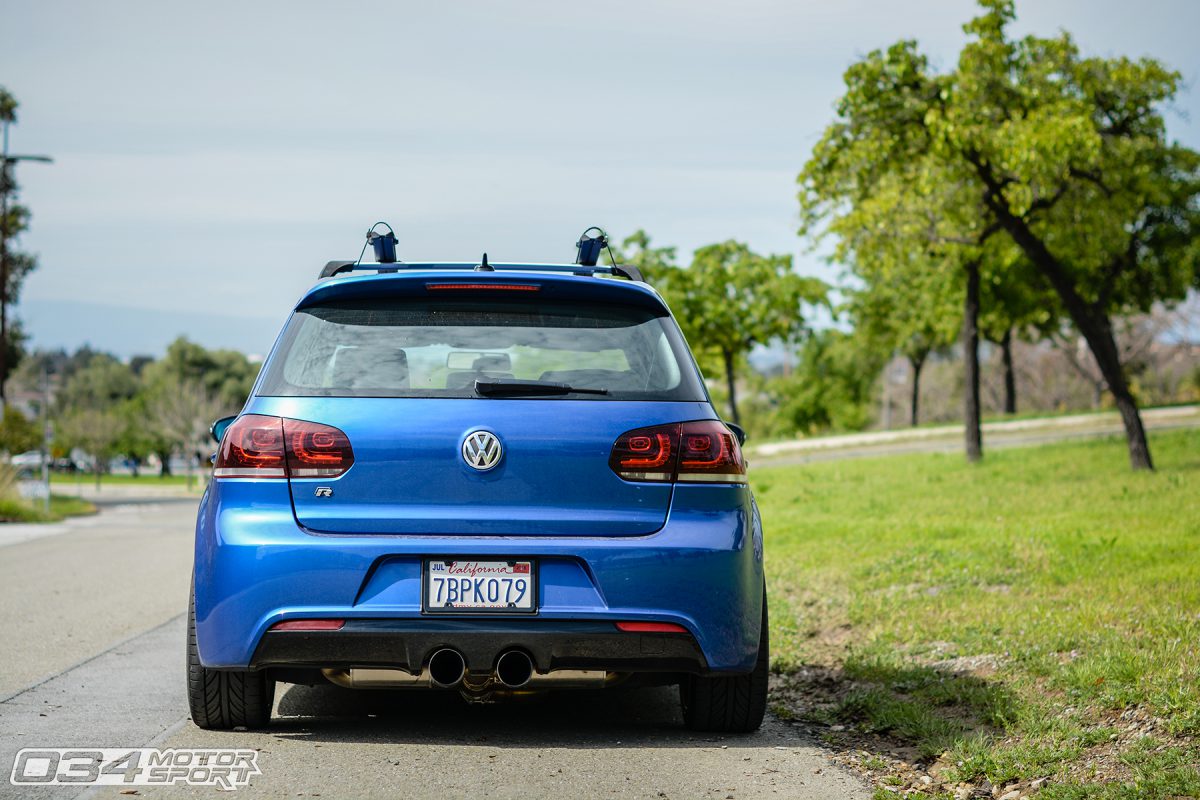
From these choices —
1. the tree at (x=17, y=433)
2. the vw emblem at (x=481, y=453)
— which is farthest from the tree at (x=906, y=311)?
the vw emblem at (x=481, y=453)

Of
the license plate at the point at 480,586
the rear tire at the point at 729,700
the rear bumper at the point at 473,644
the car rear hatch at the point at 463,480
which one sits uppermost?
the car rear hatch at the point at 463,480

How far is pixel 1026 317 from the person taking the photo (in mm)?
42469

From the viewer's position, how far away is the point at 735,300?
4341 cm

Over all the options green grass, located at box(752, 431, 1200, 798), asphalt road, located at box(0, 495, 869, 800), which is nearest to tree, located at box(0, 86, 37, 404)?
green grass, located at box(752, 431, 1200, 798)

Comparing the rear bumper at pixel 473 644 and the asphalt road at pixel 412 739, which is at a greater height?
the rear bumper at pixel 473 644

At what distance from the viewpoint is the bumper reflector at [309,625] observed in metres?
4.84

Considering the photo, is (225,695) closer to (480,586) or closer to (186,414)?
(480,586)

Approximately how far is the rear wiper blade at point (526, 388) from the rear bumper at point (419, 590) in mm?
535

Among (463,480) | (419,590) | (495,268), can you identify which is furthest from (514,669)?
(495,268)

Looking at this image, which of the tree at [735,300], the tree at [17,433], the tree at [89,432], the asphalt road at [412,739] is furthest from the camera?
the tree at [89,432]

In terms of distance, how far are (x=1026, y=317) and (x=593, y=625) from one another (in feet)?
132

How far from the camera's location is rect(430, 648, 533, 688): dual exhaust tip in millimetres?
4895

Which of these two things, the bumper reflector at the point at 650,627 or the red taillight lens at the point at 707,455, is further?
the red taillight lens at the point at 707,455

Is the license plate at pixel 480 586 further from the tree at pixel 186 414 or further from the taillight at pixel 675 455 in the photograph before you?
the tree at pixel 186 414
